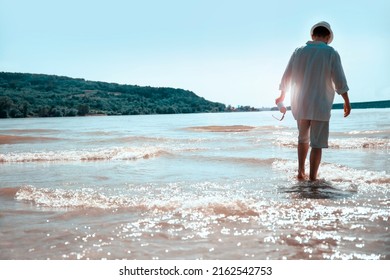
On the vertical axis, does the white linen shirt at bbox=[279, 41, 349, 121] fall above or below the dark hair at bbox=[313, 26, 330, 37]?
below

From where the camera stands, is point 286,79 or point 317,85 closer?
point 317,85

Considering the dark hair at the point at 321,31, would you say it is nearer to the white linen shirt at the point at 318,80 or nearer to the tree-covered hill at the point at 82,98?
the white linen shirt at the point at 318,80

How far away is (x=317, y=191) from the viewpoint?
3.96 meters

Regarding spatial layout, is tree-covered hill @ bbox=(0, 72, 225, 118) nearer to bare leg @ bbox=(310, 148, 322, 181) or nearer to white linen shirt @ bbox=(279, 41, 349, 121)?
white linen shirt @ bbox=(279, 41, 349, 121)

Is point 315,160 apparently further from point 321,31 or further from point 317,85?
point 321,31

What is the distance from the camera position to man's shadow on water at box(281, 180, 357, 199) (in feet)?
12.2

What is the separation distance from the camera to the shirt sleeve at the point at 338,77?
15.0ft

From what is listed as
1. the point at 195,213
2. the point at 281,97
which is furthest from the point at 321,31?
the point at 195,213

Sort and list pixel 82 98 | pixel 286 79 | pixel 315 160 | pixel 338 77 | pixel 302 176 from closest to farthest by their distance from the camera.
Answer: pixel 338 77 < pixel 315 160 < pixel 302 176 < pixel 286 79 < pixel 82 98

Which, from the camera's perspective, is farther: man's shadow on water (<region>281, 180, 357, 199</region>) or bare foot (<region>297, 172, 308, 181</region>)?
bare foot (<region>297, 172, 308, 181</region>)

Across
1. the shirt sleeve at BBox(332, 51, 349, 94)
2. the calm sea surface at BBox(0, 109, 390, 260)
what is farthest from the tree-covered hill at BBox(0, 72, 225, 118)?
the shirt sleeve at BBox(332, 51, 349, 94)

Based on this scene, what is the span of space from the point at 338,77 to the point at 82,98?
78604mm
